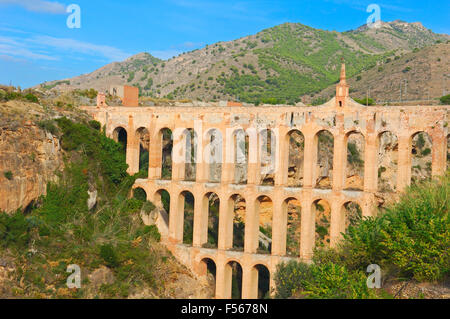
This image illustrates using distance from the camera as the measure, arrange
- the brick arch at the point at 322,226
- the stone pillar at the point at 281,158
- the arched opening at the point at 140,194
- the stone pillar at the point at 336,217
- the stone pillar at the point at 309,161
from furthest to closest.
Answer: the brick arch at the point at 322,226 < the arched opening at the point at 140,194 < the stone pillar at the point at 281,158 < the stone pillar at the point at 309,161 < the stone pillar at the point at 336,217

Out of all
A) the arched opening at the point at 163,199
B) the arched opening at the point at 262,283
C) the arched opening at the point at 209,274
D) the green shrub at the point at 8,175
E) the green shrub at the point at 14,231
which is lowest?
the arched opening at the point at 262,283

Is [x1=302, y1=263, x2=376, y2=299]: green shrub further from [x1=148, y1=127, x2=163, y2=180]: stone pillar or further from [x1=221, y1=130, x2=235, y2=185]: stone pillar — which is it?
[x1=148, y1=127, x2=163, y2=180]: stone pillar

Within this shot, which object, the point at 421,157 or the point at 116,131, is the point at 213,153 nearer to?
the point at 116,131

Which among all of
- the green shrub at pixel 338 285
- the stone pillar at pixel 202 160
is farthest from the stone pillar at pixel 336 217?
the green shrub at pixel 338 285

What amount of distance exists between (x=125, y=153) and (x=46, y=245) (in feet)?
41.1

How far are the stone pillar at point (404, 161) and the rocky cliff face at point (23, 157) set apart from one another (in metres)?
21.8

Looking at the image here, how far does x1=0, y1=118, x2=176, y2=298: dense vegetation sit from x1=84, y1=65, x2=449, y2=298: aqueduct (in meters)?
2.05

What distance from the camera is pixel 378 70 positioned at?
254 feet

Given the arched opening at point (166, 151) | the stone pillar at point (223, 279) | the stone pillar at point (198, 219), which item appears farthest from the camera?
the arched opening at point (166, 151)

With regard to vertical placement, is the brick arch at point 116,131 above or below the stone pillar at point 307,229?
above

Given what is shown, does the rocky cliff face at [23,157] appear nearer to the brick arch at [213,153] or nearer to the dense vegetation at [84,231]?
the dense vegetation at [84,231]

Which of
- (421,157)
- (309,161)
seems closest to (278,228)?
(309,161)

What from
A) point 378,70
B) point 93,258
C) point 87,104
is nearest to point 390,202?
point 93,258

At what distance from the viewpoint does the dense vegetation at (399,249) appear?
21.7 meters
